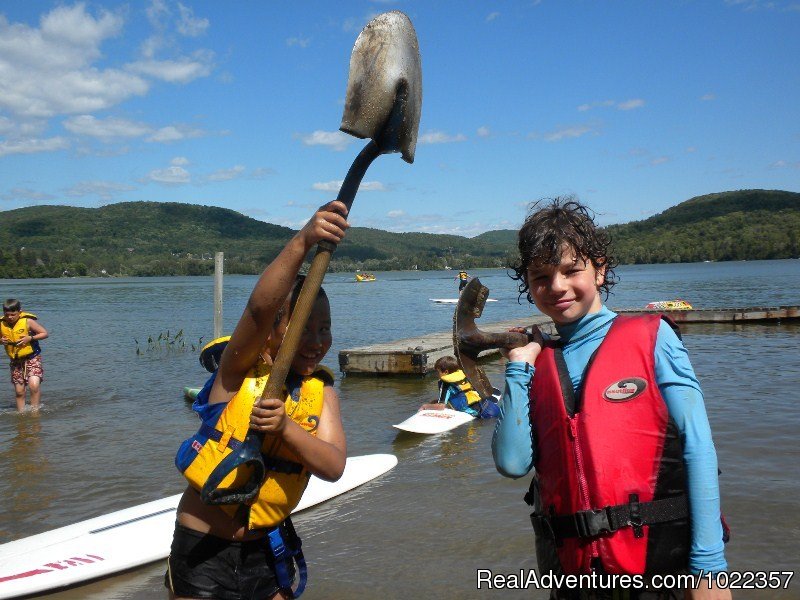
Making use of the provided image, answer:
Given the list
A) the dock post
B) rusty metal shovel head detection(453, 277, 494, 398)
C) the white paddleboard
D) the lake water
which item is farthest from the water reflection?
rusty metal shovel head detection(453, 277, 494, 398)

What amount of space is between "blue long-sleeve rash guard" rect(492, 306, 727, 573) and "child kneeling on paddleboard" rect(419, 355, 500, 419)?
8576 millimetres

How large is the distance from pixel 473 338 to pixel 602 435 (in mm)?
549

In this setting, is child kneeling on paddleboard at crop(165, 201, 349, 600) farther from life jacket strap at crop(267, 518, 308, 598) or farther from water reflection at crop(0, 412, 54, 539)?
water reflection at crop(0, 412, 54, 539)

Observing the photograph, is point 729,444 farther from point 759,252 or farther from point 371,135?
point 759,252

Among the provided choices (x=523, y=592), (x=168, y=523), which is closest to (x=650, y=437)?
(x=523, y=592)

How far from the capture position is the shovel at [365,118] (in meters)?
2.22

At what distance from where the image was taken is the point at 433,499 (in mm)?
7441

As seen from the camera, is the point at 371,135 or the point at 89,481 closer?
the point at 371,135

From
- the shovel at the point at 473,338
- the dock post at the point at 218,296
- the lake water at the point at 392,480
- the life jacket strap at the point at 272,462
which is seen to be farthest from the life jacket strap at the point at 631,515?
the dock post at the point at 218,296

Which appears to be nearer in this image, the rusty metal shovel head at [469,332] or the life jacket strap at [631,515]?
the life jacket strap at [631,515]

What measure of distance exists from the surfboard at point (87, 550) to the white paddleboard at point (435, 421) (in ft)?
13.9

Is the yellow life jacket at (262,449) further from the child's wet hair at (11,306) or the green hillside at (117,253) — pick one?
the green hillside at (117,253)

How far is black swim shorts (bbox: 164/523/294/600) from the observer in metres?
2.55

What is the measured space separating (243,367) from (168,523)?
459cm
